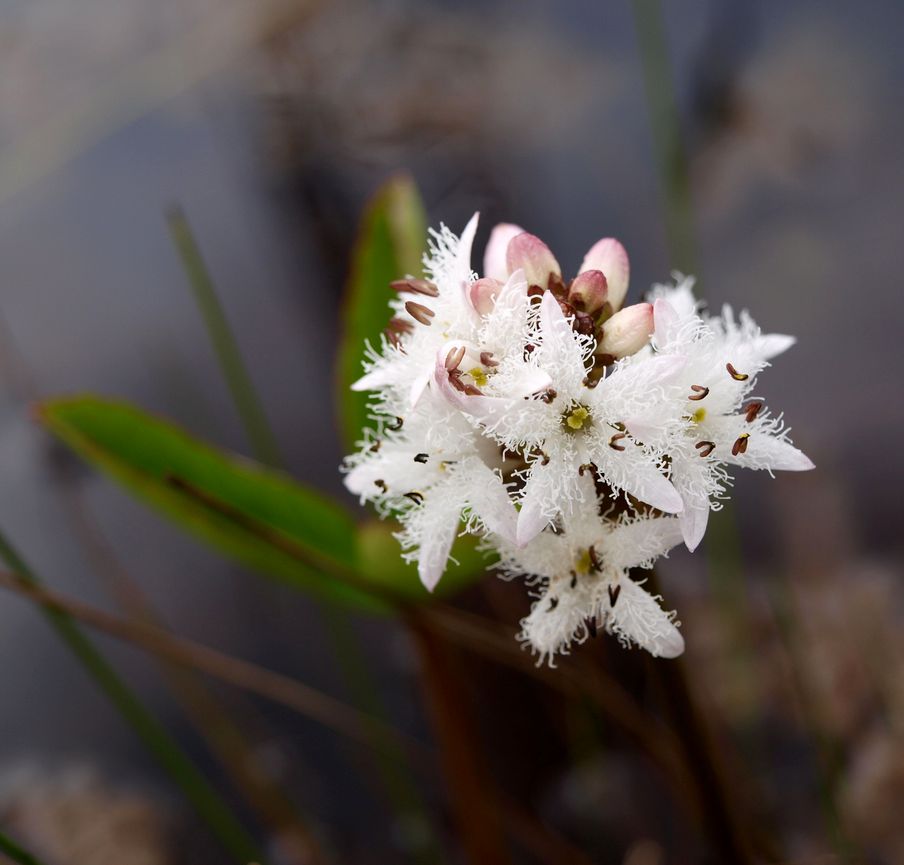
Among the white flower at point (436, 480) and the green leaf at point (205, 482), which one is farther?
the green leaf at point (205, 482)

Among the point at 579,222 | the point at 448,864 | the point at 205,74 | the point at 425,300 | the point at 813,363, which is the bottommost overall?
the point at 448,864

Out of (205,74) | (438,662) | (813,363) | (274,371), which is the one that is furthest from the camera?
(205,74)

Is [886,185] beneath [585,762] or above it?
Result: above

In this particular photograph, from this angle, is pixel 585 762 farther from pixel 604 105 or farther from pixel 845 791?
pixel 604 105

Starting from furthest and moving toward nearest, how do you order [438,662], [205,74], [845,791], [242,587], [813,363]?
1. [205,74]
2. [242,587]
3. [813,363]
4. [845,791]
5. [438,662]

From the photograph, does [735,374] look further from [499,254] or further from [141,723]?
[141,723]

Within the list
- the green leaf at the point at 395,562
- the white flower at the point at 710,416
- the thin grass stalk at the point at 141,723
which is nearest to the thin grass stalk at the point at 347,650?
the thin grass stalk at the point at 141,723

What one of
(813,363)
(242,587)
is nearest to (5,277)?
(242,587)

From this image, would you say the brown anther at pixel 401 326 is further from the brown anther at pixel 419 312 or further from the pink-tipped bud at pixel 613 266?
the pink-tipped bud at pixel 613 266
